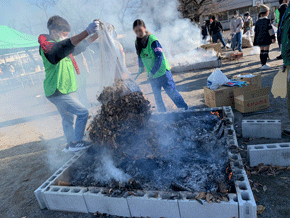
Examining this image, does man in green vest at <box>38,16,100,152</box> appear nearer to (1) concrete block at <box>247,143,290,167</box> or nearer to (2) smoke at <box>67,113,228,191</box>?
(2) smoke at <box>67,113,228,191</box>

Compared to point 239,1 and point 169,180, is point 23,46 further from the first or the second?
point 239,1

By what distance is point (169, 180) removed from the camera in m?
2.35

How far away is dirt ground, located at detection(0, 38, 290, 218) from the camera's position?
2.21 m

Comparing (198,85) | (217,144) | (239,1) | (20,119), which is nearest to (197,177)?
(217,144)

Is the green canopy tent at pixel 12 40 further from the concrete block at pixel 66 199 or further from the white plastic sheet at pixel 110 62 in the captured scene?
the concrete block at pixel 66 199

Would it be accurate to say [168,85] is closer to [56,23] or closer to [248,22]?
[56,23]

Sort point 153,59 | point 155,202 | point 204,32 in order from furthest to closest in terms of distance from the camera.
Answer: point 204,32 → point 153,59 → point 155,202

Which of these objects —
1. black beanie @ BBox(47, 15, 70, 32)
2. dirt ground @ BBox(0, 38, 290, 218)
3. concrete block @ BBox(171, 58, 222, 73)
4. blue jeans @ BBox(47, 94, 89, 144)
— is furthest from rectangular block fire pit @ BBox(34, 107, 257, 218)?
concrete block @ BBox(171, 58, 222, 73)

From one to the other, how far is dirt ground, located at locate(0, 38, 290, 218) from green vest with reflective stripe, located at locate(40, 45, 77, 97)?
1.38 meters

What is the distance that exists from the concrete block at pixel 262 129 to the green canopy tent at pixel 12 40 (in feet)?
42.7

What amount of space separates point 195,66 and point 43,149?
6.46m

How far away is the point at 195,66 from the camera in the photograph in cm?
829

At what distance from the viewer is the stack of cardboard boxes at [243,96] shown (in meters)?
3.89

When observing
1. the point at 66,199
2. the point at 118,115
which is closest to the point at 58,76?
the point at 118,115
